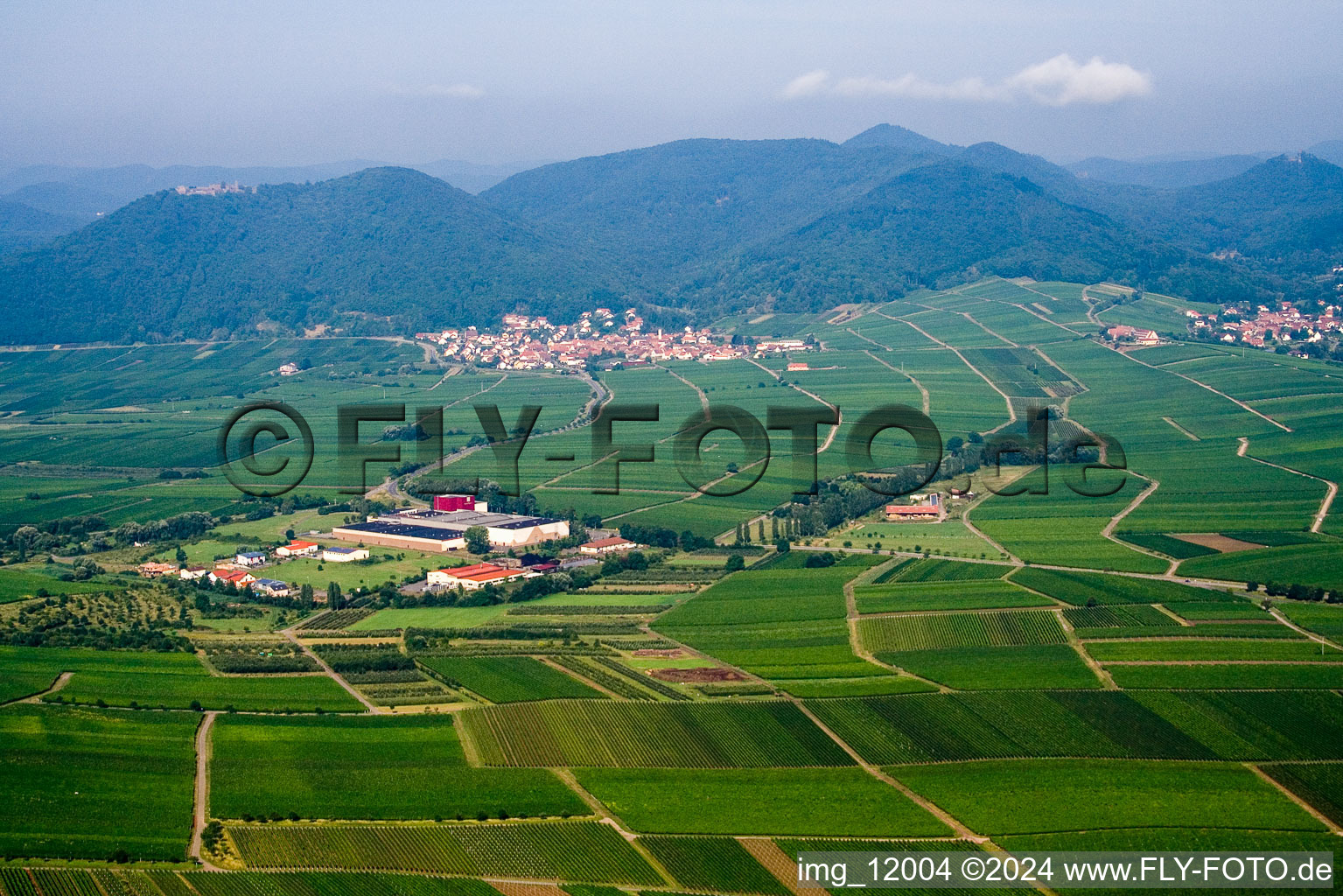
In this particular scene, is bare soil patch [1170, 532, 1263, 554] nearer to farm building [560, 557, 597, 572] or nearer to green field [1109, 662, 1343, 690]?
green field [1109, 662, 1343, 690]

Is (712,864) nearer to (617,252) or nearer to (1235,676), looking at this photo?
(1235,676)

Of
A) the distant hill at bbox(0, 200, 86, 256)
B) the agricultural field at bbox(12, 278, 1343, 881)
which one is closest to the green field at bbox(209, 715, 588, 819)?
the agricultural field at bbox(12, 278, 1343, 881)

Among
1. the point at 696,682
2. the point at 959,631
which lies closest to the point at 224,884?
the point at 696,682

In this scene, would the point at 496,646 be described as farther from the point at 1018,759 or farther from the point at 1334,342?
the point at 1334,342

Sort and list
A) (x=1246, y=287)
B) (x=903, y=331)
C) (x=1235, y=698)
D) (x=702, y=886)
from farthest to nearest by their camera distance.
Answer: (x=1246, y=287) < (x=903, y=331) < (x=1235, y=698) < (x=702, y=886)

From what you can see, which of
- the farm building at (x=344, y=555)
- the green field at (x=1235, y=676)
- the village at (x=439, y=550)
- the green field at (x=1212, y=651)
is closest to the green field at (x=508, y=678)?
the village at (x=439, y=550)

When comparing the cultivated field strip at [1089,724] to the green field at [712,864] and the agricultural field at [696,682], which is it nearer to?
the agricultural field at [696,682]

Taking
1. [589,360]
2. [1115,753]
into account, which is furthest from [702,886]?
[589,360]
